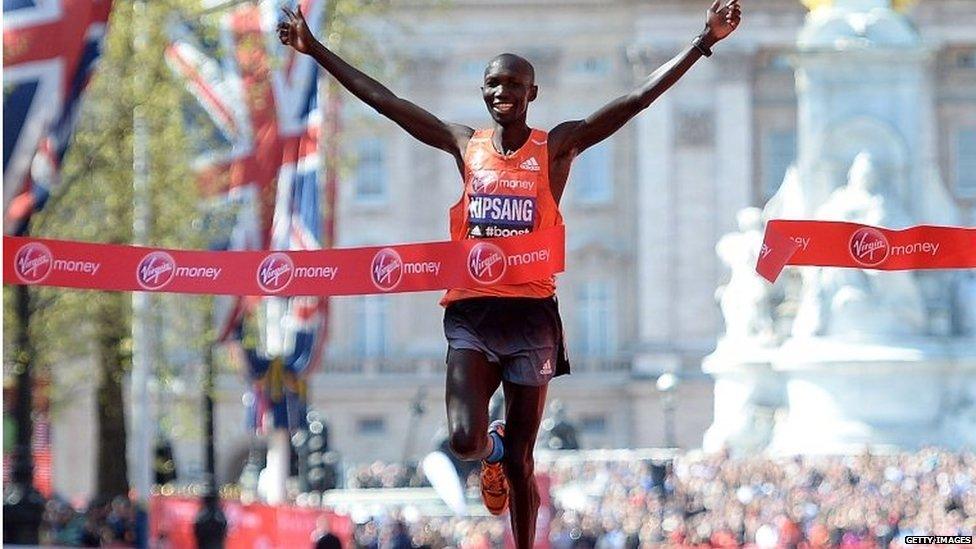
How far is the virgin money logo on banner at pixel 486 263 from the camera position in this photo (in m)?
11.6

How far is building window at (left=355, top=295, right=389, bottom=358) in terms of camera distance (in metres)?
92.3

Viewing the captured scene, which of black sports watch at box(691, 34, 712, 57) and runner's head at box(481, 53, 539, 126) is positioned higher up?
black sports watch at box(691, 34, 712, 57)

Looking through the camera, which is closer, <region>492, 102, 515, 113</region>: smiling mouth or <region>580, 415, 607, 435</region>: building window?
<region>492, 102, 515, 113</region>: smiling mouth

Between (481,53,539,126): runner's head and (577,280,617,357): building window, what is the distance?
7986 centimetres

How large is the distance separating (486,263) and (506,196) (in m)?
0.32

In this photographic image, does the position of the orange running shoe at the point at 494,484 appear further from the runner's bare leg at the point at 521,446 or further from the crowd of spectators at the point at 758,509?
the crowd of spectators at the point at 758,509

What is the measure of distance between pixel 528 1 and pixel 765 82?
8.24 metres

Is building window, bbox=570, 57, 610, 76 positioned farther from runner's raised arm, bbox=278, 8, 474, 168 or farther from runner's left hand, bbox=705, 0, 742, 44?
runner's left hand, bbox=705, 0, 742, 44

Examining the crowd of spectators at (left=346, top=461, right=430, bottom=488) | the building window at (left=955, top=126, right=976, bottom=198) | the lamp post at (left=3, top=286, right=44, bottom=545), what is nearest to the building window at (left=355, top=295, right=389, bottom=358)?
the building window at (left=955, top=126, right=976, bottom=198)

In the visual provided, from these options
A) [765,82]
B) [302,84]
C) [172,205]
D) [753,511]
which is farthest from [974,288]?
[765,82]

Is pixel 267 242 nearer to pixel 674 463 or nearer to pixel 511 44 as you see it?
pixel 674 463

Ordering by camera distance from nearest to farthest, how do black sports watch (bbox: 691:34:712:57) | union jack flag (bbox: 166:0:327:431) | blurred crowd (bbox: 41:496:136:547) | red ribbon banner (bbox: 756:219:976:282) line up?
black sports watch (bbox: 691:34:712:57) < red ribbon banner (bbox: 756:219:976:282) < union jack flag (bbox: 166:0:327:431) < blurred crowd (bbox: 41:496:136:547)

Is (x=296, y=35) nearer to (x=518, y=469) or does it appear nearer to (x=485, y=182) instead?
(x=485, y=182)

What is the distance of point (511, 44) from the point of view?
303ft
